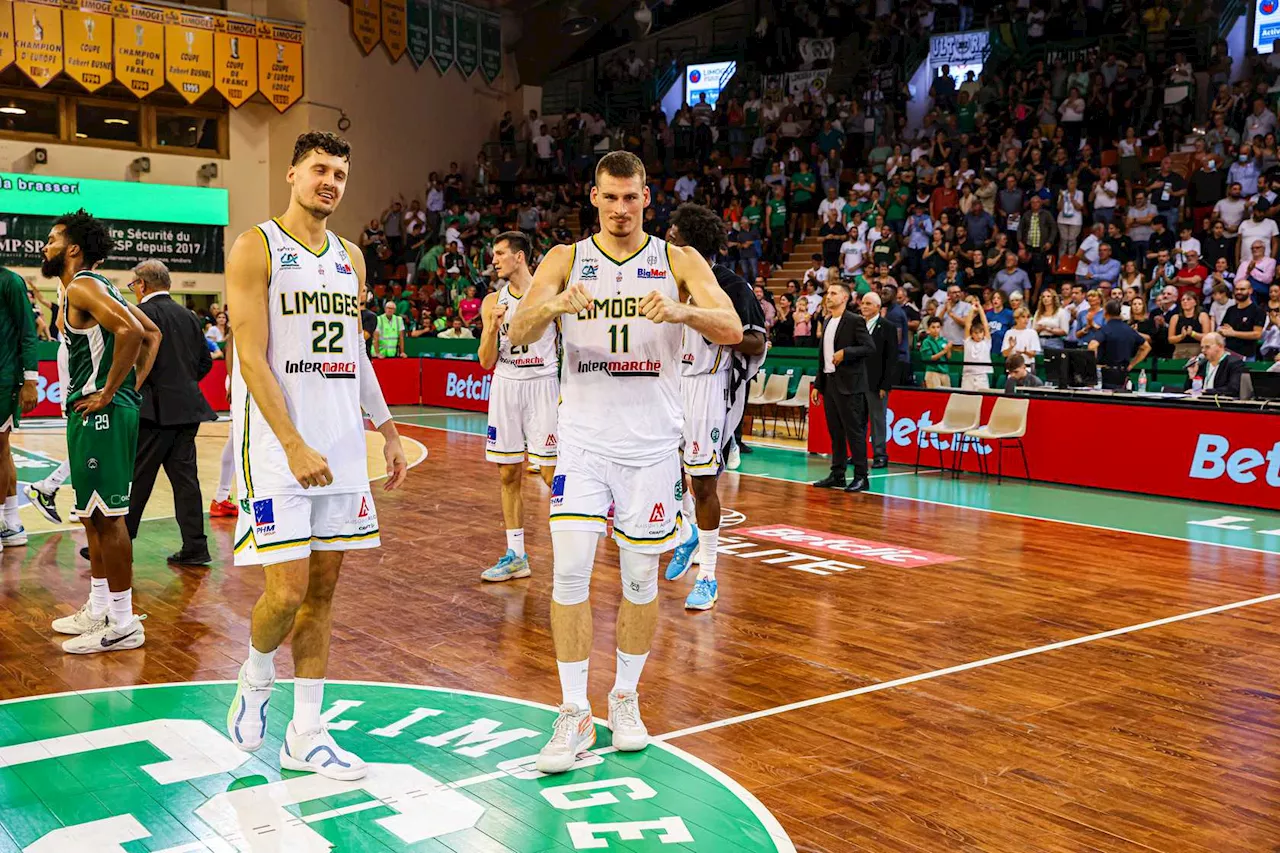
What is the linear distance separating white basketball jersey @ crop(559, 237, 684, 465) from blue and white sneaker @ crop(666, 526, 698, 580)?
124 inches

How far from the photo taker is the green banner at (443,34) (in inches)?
1077

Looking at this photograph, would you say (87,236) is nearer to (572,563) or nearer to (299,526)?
(299,526)

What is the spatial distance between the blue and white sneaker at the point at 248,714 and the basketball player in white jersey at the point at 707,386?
297 centimetres

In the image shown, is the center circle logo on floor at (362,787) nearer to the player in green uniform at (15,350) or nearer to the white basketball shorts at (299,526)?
the white basketball shorts at (299,526)

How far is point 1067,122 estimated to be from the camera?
62.6ft

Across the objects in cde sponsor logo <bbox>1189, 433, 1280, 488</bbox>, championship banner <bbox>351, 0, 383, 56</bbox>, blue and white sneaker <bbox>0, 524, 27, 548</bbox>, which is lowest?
blue and white sneaker <bbox>0, 524, 27, 548</bbox>

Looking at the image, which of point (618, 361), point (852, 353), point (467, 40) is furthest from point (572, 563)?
point (467, 40)

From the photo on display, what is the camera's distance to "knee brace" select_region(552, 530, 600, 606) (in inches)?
169

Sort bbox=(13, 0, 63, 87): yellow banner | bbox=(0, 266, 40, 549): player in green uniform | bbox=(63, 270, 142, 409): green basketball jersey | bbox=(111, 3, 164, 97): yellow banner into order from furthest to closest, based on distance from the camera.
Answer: bbox=(111, 3, 164, 97): yellow banner
bbox=(13, 0, 63, 87): yellow banner
bbox=(0, 266, 40, 549): player in green uniform
bbox=(63, 270, 142, 409): green basketball jersey

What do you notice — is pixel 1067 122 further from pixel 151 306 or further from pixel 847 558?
pixel 151 306

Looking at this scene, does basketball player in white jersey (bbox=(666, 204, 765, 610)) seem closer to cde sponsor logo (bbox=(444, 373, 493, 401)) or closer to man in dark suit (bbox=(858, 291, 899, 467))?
man in dark suit (bbox=(858, 291, 899, 467))

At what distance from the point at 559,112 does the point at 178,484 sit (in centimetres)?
2367

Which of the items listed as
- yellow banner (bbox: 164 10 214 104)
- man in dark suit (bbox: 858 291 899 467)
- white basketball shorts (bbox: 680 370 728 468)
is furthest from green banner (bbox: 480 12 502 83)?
white basketball shorts (bbox: 680 370 728 468)

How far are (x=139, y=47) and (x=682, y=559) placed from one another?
65.0 ft
